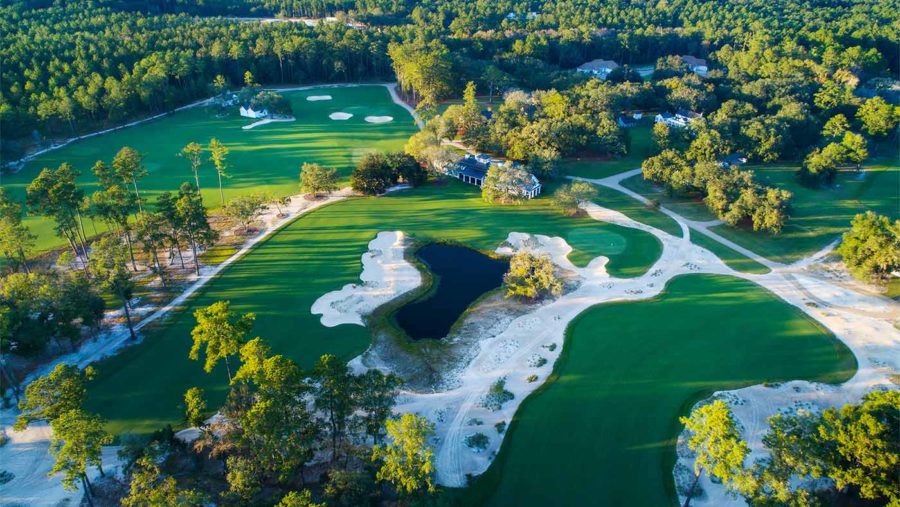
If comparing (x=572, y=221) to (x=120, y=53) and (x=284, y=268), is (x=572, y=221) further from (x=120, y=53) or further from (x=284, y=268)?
(x=120, y=53)

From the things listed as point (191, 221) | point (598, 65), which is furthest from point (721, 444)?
point (598, 65)

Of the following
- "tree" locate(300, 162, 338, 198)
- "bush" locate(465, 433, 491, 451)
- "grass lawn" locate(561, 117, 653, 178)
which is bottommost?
"bush" locate(465, 433, 491, 451)

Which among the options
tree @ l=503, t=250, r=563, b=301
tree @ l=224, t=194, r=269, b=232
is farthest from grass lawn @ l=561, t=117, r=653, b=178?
tree @ l=224, t=194, r=269, b=232

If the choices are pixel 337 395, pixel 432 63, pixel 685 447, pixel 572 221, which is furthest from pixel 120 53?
pixel 685 447

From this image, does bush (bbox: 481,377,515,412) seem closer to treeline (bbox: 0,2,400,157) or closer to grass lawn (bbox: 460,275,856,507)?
grass lawn (bbox: 460,275,856,507)

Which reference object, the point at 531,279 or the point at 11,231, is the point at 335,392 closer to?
the point at 531,279

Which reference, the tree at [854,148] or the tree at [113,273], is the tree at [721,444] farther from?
the tree at [854,148]

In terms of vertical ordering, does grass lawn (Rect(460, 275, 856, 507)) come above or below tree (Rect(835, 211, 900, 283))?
below
